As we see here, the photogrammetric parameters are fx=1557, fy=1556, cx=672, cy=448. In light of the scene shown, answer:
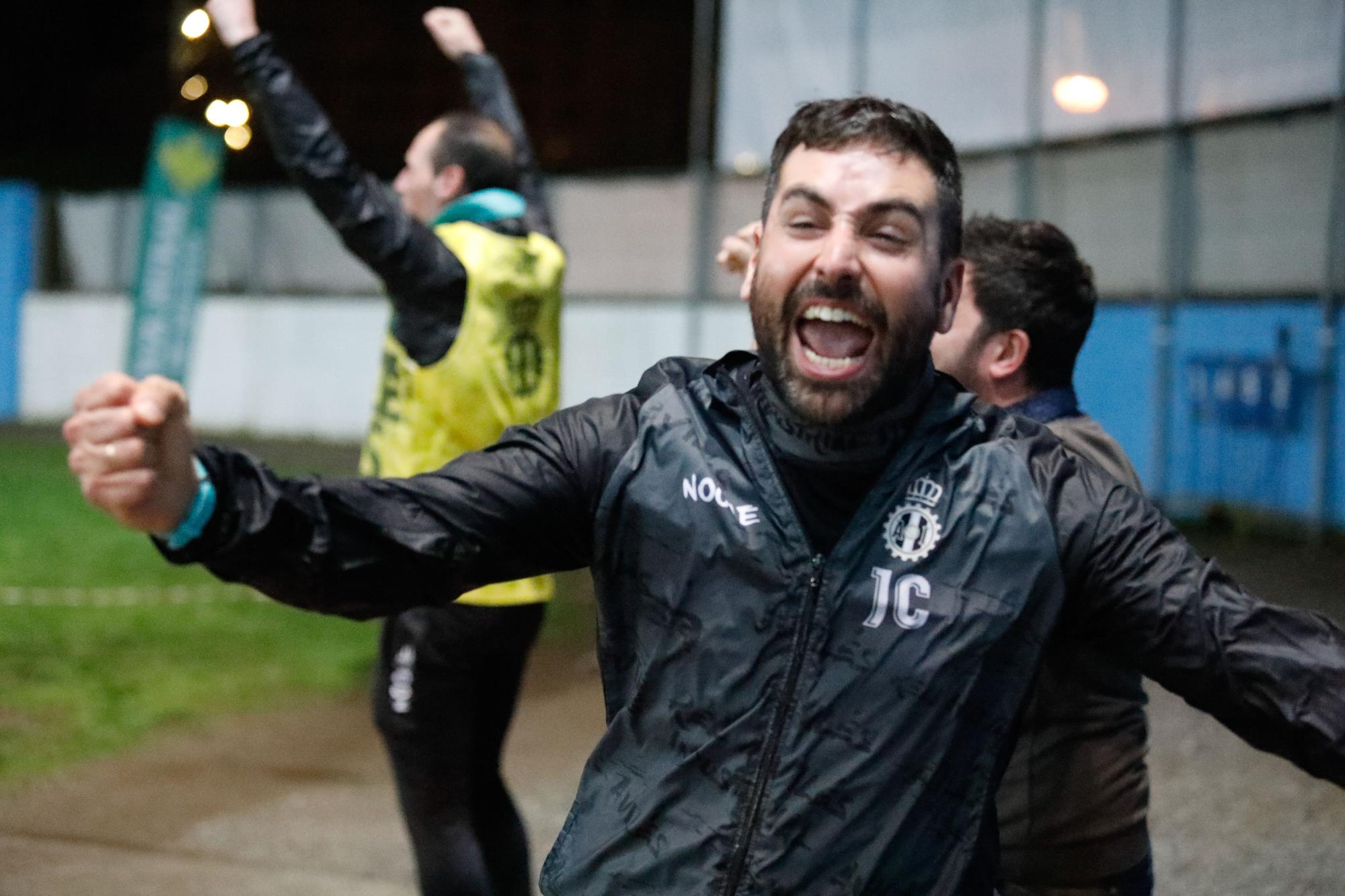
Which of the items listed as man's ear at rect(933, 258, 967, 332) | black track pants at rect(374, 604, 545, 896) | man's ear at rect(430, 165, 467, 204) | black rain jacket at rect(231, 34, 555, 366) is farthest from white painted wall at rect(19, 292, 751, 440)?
man's ear at rect(933, 258, 967, 332)

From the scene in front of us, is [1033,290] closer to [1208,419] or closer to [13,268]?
[1208,419]

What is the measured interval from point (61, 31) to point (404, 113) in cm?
717

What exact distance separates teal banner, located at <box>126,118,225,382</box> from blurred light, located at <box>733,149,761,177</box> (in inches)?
229

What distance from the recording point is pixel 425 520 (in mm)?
2090

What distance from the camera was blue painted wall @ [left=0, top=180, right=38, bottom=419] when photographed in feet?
83.9

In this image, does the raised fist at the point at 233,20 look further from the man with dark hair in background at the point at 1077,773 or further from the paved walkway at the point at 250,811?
the paved walkway at the point at 250,811

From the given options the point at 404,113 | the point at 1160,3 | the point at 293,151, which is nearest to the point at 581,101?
the point at 404,113

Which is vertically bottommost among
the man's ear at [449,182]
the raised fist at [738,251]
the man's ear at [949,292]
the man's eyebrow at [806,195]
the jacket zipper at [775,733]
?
the jacket zipper at [775,733]

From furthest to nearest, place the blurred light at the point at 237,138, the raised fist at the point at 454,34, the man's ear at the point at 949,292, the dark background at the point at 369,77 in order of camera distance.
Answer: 1. the dark background at the point at 369,77
2. the blurred light at the point at 237,138
3. the raised fist at the point at 454,34
4. the man's ear at the point at 949,292

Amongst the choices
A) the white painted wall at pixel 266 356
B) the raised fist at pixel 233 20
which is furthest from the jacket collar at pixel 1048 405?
the white painted wall at pixel 266 356

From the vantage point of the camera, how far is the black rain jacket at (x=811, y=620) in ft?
6.64

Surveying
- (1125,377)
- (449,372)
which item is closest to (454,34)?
(449,372)

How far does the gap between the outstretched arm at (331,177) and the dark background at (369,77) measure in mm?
23839

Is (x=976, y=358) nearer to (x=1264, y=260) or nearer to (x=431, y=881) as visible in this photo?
(x=431, y=881)
